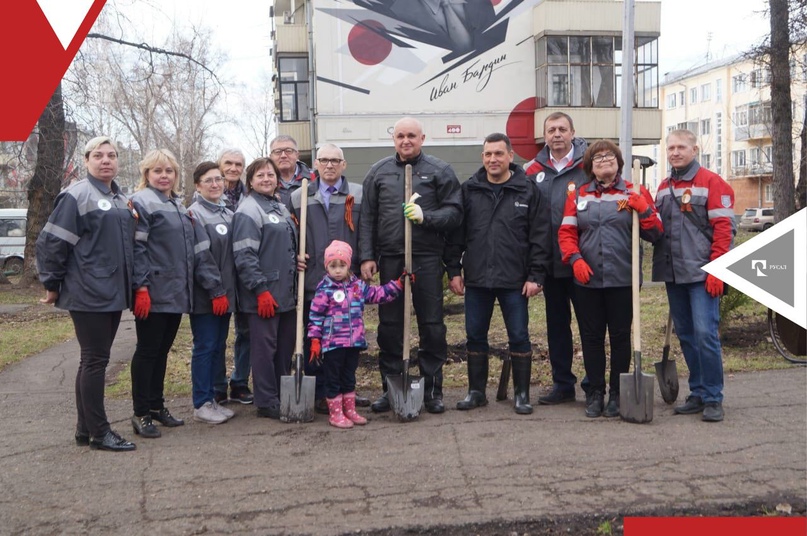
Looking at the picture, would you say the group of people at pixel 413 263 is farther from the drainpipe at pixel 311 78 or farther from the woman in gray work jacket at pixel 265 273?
the drainpipe at pixel 311 78

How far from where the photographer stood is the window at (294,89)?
28.0 metres

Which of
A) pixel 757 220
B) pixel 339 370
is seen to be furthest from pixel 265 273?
pixel 757 220

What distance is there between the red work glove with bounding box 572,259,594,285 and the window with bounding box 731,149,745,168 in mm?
70305

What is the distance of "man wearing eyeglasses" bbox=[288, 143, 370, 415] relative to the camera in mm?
6430

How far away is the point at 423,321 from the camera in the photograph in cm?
645

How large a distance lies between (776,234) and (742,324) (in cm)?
735

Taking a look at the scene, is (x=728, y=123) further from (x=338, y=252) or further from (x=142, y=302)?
(x=142, y=302)

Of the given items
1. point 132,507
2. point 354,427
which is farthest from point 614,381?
point 132,507

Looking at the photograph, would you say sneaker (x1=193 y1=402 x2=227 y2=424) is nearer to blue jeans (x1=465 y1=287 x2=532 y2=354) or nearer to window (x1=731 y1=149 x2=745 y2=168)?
blue jeans (x1=465 y1=287 x2=532 y2=354)

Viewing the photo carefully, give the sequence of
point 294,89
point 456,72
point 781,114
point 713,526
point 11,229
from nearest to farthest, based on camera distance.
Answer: point 713,526 → point 781,114 → point 456,72 → point 294,89 → point 11,229

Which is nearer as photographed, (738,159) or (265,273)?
(265,273)

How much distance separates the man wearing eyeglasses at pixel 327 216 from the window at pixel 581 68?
72.6 feet
